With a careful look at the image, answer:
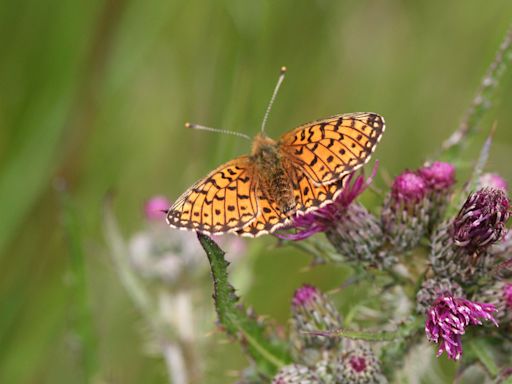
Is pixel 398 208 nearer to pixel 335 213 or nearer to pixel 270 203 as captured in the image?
pixel 335 213

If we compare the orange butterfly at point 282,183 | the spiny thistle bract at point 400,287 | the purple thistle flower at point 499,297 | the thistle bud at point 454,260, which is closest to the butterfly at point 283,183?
the orange butterfly at point 282,183

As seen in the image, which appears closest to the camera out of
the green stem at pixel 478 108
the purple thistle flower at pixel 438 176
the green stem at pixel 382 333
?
the green stem at pixel 382 333

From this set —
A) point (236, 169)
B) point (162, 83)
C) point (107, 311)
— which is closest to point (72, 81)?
point (162, 83)

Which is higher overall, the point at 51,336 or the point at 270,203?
the point at 51,336

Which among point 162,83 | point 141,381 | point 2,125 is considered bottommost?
point 141,381

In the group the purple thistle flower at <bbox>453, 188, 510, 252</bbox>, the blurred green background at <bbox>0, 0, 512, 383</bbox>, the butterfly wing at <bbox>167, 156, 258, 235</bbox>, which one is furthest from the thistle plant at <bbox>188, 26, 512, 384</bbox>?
the blurred green background at <bbox>0, 0, 512, 383</bbox>

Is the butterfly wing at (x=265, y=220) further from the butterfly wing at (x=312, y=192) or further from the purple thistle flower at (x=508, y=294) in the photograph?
the purple thistle flower at (x=508, y=294)

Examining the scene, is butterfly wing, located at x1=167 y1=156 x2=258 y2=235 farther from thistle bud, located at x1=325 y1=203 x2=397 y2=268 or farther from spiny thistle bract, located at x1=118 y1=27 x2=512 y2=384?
thistle bud, located at x1=325 y1=203 x2=397 y2=268

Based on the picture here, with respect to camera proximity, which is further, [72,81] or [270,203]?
[72,81]
